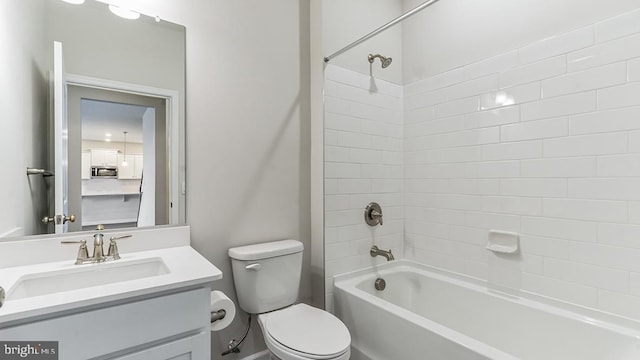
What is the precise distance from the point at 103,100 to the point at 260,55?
0.85 m

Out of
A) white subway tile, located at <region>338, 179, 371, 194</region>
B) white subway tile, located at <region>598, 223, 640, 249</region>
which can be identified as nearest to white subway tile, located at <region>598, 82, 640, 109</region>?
white subway tile, located at <region>598, 223, 640, 249</region>

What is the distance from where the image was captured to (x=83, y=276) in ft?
3.80

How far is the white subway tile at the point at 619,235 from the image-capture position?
53.4 inches

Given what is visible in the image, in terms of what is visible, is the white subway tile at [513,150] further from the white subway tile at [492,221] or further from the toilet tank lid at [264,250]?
the toilet tank lid at [264,250]

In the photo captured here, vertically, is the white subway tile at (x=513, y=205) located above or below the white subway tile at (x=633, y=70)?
below

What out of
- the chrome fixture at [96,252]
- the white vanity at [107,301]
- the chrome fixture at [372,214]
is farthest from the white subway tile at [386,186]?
the chrome fixture at [96,252]

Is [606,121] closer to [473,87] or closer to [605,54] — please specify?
[605,54]

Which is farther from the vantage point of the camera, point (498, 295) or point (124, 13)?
point (498, 295)

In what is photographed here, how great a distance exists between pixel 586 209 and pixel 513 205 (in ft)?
1.07

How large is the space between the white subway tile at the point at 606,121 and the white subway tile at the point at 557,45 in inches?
13.7

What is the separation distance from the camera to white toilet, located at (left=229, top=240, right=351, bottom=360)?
1.34 m

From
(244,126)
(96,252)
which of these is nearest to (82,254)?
(96,252)

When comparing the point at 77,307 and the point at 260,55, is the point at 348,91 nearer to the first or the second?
the point at 260,55

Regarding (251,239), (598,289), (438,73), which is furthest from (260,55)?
(598,289)
